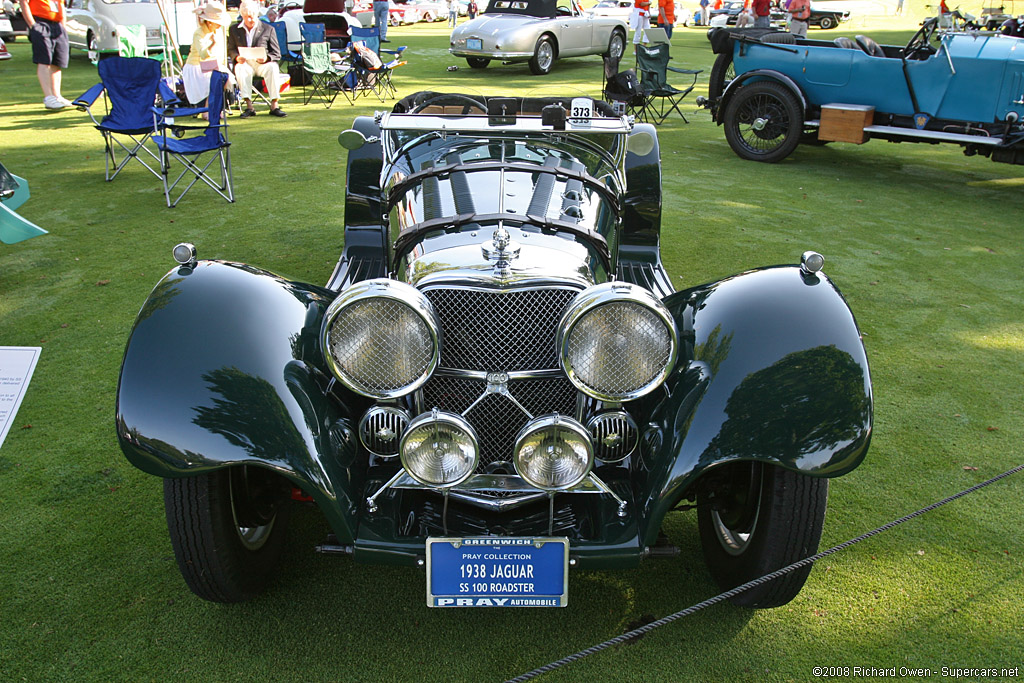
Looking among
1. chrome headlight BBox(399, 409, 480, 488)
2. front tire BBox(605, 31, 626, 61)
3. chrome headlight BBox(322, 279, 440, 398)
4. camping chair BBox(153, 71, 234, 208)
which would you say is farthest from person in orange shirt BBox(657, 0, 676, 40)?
chrome headlight BBox(399, 409, 480, 488)

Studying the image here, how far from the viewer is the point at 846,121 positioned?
25.9ft

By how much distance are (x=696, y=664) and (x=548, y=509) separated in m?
0.63

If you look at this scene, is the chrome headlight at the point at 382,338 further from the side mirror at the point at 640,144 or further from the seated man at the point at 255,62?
the seated man at the point at 255,62

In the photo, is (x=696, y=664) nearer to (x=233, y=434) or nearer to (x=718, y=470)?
(x=718, y=470)

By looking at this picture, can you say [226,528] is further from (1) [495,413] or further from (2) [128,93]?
(2) [128,93]

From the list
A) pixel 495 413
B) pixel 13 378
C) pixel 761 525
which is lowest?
pixel 13 378

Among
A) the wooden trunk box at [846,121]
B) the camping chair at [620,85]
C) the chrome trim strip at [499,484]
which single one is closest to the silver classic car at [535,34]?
the camping chair at [620,85]

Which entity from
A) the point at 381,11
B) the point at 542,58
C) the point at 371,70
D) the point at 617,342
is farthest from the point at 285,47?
the point at 617,342

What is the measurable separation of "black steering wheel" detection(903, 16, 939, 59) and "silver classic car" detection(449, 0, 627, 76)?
26.1ft

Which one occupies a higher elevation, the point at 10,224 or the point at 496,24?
the point at 496,24

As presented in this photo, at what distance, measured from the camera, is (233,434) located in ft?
6.93

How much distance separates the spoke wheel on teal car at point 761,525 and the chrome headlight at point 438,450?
80 cm

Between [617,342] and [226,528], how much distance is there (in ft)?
4.22

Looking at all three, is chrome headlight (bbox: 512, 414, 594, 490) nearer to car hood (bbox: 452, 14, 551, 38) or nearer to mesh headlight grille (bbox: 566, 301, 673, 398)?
mesh headlight grille (bbox: 566, 301, 673, 398)
